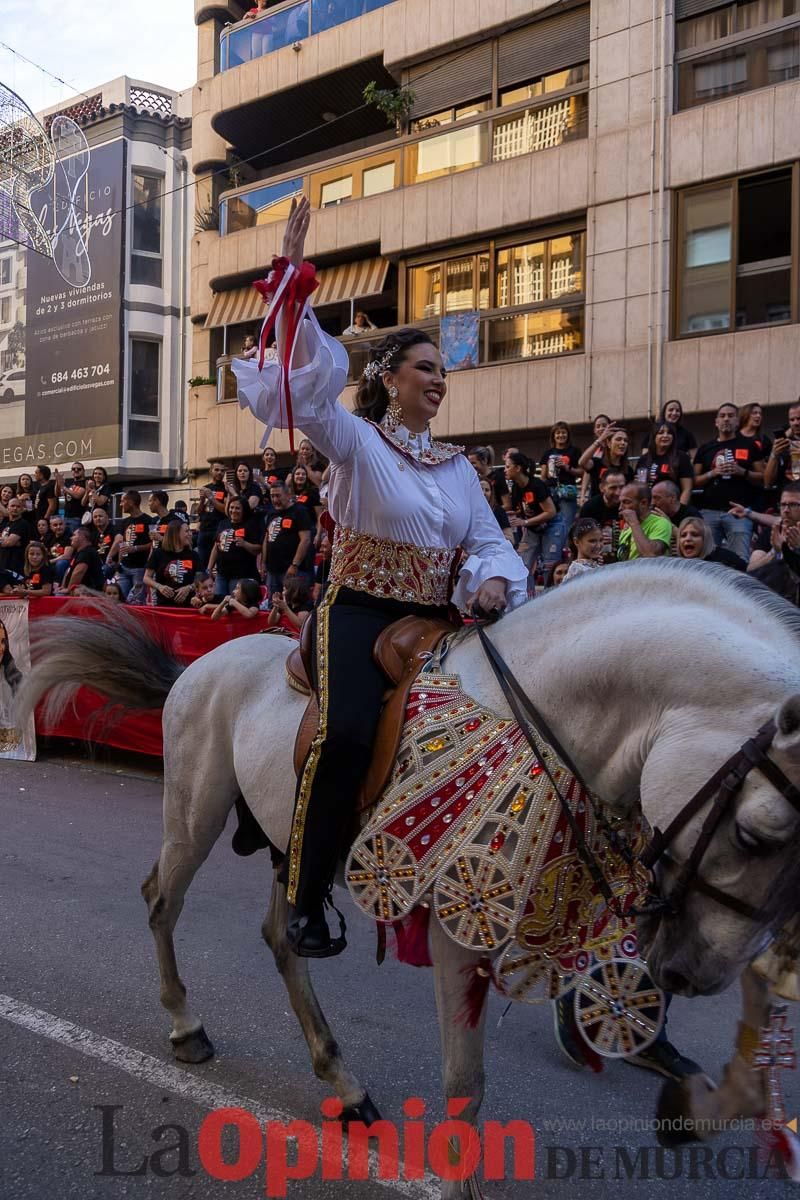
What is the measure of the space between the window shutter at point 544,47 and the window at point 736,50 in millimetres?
1808

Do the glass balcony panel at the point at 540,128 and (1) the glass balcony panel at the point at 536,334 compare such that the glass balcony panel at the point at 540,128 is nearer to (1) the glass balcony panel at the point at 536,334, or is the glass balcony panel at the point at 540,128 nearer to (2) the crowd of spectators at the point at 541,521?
(1) the glass balcony panel at the point at 536,334

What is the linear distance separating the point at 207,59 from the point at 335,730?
23490 millimetres

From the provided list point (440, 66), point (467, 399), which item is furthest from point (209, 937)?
point (440, 66)

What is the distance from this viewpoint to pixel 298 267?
2701mm

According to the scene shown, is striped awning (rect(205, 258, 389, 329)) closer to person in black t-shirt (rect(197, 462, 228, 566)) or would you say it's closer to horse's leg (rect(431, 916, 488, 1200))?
person in black t-shirt (rect(197, 462, 228, 566))

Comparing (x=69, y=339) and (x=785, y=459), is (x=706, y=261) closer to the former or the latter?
(x=785, y=459)

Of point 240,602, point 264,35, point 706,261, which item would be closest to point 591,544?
point 240,602

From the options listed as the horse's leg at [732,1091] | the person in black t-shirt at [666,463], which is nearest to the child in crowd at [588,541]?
the person in black t-shirt at [666,463]

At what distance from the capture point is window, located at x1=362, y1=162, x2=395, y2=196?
60.7 feet

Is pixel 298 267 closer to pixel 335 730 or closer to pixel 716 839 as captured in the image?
pixel 335 730

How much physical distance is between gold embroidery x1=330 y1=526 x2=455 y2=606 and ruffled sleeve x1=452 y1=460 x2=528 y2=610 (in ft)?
0.27

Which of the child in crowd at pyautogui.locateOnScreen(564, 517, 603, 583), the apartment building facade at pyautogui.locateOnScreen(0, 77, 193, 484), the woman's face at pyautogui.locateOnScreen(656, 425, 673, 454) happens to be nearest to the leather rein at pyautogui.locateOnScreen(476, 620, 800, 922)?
the child in crowd at pyautogui.locateOnScreen(564, 517, 603, 583)

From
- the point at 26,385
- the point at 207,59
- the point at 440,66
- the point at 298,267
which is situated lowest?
the point at 298,267

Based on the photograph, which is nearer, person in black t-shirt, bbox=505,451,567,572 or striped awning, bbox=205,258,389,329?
person in black t-shirt, bbox=505,451,567,572
